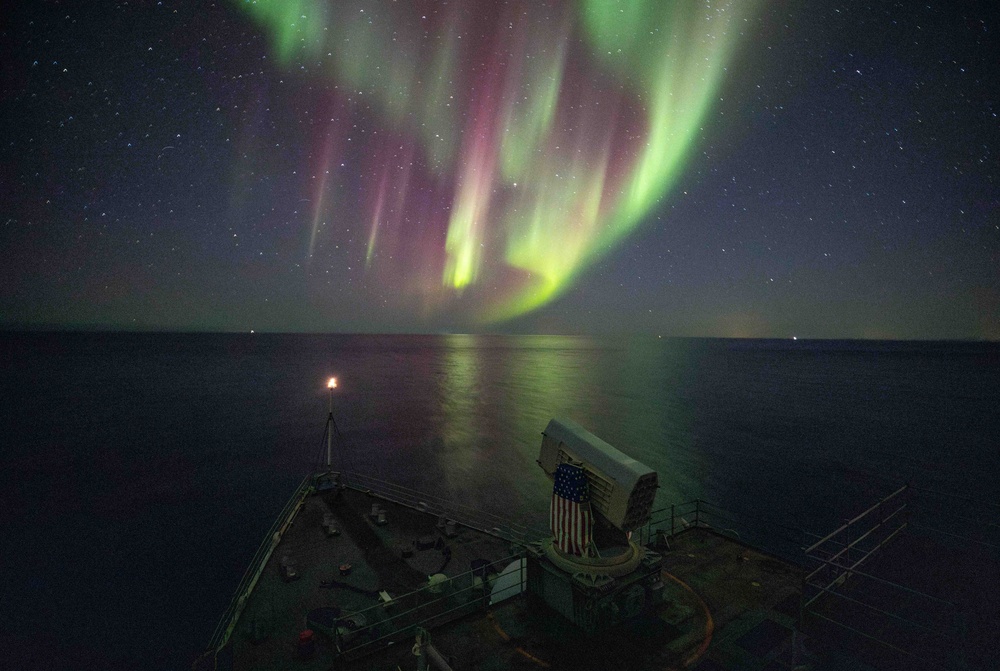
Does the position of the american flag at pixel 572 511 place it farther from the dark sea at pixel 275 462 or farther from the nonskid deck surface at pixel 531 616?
the dark sea at pixel 275 462

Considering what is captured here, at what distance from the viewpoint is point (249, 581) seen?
19.5m

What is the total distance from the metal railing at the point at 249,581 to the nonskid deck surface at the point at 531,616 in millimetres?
261

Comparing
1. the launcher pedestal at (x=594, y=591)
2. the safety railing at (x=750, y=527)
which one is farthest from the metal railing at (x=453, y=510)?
the launcher pedestal at (x=594, y=591)

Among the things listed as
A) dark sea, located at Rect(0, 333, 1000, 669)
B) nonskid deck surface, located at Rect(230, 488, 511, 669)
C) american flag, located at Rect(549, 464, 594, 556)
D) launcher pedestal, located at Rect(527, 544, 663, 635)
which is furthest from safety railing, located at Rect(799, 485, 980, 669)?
dark sea, located at Rect(0, 333, 1000, 669)

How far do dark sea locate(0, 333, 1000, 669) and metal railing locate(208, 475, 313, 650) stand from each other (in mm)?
1904

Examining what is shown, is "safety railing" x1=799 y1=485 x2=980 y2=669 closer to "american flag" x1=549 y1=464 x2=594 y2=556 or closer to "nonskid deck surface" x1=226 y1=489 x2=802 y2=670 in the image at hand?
"nonskid deck surface" x1=226 y1=489 x2=802 y2=670

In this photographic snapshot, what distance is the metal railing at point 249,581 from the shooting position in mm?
15230

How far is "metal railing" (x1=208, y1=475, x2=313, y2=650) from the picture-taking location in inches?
600

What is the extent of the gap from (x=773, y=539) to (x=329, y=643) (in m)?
29.3

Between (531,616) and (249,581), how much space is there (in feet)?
46.5

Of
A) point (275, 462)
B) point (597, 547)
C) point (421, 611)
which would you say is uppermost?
point (597, 547)

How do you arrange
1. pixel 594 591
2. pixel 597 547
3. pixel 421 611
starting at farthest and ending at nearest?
pixel 421 611 < pixel 597 547 < pixel 594 591

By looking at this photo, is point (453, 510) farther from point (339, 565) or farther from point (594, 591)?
point (594, 591)

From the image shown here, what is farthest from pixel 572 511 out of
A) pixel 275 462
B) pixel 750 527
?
pixel 275 462
